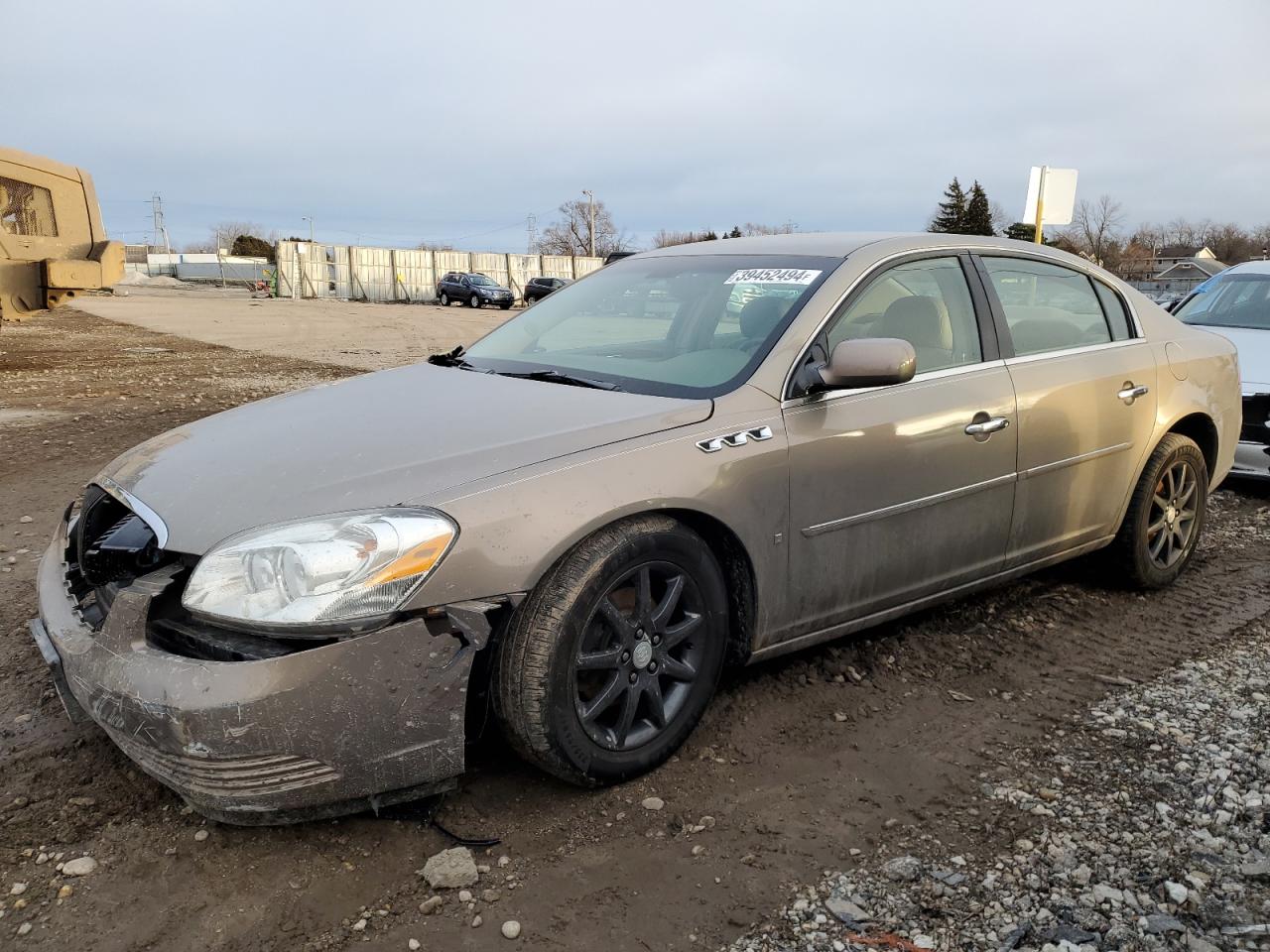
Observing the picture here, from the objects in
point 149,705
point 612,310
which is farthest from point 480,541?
point 612,310

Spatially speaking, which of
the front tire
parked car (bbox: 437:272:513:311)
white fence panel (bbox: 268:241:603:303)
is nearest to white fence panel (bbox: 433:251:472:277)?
white fence panel (bbox: 268:241:603:303)

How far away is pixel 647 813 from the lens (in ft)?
8.75

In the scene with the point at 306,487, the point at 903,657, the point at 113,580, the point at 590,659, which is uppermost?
the point at 306,487

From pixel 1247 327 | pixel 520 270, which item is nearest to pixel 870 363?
pixel 1247 327

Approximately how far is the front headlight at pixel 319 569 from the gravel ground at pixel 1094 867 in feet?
3.78

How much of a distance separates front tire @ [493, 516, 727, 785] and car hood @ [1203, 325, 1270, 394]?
4.79m

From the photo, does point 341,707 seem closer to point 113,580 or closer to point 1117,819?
point 113,580

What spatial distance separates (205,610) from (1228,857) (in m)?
2.58

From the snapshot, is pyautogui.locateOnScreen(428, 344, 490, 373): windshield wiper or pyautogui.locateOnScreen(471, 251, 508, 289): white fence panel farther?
Result: pyautogui.locateOnScreen(471, 251, 508, 289): white fence panel

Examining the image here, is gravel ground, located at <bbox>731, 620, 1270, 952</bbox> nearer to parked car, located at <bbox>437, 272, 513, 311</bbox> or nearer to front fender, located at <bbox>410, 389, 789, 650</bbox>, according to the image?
front fender, located at <bbox>410, 389, 789, 650</bbox>

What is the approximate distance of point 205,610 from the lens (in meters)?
2.29

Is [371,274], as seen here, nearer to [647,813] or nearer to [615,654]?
[615,654]

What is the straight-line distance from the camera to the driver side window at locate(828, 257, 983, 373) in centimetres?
334

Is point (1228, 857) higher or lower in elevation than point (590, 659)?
lower
